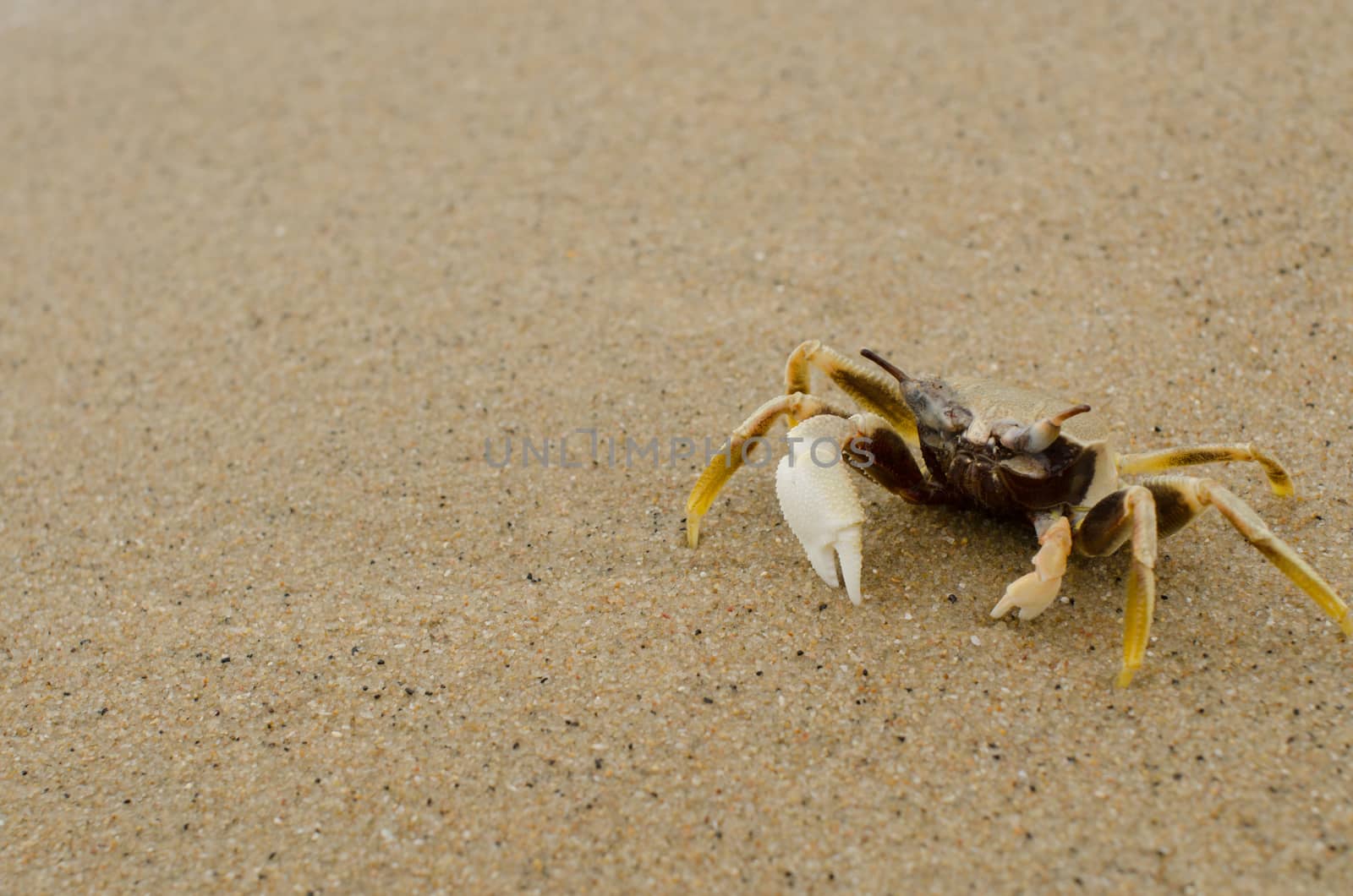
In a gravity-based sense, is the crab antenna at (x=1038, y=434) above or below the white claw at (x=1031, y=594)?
above

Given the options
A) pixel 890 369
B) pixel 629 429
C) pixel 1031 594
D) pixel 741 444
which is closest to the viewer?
pixel 1031 594

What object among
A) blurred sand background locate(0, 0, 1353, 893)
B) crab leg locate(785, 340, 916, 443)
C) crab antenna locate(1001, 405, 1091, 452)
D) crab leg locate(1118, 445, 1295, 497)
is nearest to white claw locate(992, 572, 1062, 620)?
blurred sand background locate(0, 0, 1353, 893)

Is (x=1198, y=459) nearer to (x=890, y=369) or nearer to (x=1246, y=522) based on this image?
(x=1246, y=522)

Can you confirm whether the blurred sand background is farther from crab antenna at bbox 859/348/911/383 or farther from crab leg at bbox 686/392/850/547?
crab antenna at bbox 859/348/911/383

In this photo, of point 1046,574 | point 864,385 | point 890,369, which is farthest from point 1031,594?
point 864,385

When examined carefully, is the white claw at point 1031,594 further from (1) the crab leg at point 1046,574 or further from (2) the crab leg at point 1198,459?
(2) the crab leg at point 1198,459

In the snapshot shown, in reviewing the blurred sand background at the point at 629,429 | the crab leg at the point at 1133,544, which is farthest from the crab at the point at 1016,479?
the blurred sand background at the point at 629,429

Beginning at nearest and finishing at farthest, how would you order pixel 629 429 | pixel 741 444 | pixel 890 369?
pixel 890 369
pixel 741 444
pixel 629 429
